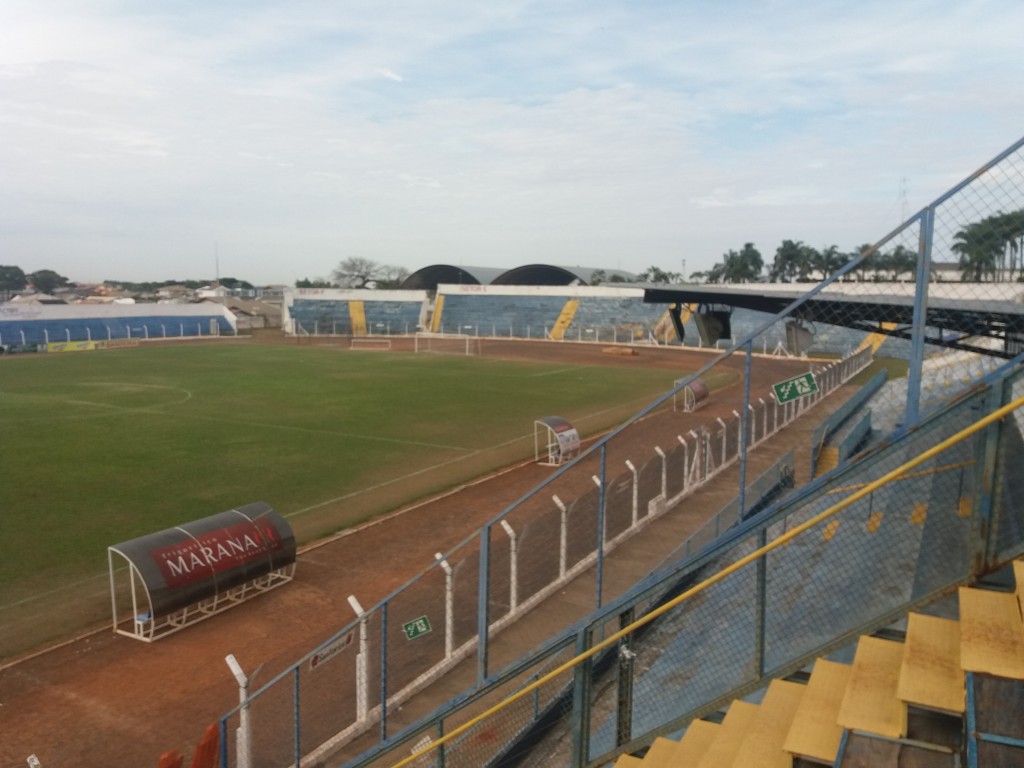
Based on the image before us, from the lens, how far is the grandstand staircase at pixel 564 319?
73.6 meters

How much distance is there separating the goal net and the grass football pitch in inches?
536

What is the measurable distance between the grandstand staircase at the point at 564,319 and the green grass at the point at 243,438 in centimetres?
2699

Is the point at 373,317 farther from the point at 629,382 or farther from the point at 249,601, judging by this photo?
the point at 249,601

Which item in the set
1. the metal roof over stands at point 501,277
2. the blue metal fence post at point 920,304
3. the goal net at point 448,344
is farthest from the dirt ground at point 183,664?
the metal roof over stands at point 501,277

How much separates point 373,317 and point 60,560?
6955 centimetres

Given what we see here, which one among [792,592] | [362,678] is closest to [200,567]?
[362,678]

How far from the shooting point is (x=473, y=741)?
7.95 meters

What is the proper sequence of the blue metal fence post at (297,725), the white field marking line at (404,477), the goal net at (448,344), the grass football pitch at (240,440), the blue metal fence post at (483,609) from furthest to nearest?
the goal net at (448,344) → the white field marking line at (404,477) → the grass football pitch at (240,440) → the blue metal fence post at (483,609) → the blue metal fence post at (297,725)

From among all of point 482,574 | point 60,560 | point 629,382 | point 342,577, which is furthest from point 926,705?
point 629,382

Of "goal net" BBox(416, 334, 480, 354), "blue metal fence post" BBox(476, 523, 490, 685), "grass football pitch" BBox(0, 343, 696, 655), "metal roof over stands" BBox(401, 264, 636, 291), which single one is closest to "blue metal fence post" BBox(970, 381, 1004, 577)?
"blue metal fence post" BBox(476, 523, 490, 685)

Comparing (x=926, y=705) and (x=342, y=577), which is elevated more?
(x=926, y=705)

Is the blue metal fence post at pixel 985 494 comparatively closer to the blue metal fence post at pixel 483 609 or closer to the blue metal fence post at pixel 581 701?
the blue metal fence post at pixel 581 701

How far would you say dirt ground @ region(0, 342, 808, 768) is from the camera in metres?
8.48

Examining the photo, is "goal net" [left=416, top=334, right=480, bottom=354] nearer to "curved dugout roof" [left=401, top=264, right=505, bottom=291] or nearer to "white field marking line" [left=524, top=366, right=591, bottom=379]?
"white field marking line" [left=524, top=366, right=591, bottom=379]
